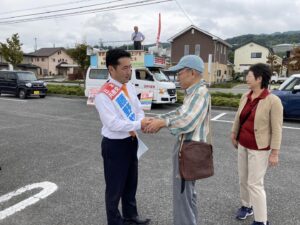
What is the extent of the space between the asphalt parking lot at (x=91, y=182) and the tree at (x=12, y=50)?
29.4m

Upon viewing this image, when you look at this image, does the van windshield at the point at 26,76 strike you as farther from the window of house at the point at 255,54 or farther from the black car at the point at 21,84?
the window of house at the point at 255,54

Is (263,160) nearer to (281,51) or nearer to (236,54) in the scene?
(236,54)

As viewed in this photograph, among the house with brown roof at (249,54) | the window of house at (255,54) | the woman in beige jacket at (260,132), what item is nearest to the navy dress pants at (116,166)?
the woman in beige jacket at (260,132)

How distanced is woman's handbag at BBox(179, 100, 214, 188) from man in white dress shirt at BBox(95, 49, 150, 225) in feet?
1.31

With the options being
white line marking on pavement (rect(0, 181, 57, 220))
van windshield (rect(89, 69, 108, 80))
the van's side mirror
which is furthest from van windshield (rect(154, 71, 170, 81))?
white line marking on pavement (rect(0, 181, 57, 220))

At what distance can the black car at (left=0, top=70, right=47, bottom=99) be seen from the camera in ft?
50.0

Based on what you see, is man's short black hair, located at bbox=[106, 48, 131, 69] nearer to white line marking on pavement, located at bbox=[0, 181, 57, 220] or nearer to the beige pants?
the beige pants

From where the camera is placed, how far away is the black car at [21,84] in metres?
15.2

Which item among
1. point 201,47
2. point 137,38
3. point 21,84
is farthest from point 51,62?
point 137,38

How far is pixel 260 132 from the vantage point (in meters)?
2.71

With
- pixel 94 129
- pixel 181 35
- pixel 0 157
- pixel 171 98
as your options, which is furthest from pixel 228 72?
pixel 0 157

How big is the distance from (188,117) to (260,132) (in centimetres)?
Answer: 97

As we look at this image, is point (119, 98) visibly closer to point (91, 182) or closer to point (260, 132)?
point (260, 132)

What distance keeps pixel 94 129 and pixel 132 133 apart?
5.33 m
